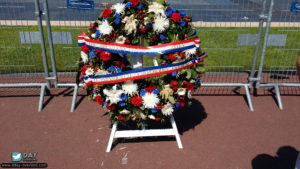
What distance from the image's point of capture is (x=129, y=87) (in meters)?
3.68

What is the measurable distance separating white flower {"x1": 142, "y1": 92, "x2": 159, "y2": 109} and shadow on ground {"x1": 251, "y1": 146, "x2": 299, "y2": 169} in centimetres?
171

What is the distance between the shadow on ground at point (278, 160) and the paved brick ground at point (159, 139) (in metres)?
0.03

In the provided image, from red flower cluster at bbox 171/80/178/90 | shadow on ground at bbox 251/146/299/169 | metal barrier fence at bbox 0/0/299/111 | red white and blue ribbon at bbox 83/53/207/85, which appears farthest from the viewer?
metal barrier fence at bbox 0/0/299/111

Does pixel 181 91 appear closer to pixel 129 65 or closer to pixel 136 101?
pixel 136 101

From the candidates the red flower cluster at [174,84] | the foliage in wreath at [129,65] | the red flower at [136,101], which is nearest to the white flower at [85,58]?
the foliage in wreath at [129,65]

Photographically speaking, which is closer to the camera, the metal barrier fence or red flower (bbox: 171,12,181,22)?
red flower (bbox: 171,12,181,22)

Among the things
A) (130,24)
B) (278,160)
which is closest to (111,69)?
(130,24)

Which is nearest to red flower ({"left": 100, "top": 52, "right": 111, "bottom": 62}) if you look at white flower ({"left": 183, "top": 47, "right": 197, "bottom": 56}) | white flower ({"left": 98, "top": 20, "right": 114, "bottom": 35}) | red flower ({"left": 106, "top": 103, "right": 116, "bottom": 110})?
white flower ({"left": 98, "top": 20, "right": 114, "bottom": 35})

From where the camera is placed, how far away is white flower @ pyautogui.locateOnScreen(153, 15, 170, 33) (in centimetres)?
356

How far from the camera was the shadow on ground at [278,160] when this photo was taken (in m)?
3.90

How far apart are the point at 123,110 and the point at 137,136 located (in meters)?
0.66

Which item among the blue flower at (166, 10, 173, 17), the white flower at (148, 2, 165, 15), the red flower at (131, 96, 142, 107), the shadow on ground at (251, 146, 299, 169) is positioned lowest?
the shadow on ground at (251, 146, 299, 169)

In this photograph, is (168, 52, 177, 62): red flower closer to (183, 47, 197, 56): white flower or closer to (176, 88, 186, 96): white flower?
(183, 47, 197, 56): white flower

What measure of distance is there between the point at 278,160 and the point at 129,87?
8.10 ft
